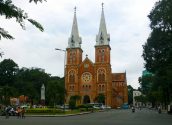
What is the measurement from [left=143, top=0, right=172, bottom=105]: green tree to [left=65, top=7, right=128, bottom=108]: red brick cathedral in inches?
2755

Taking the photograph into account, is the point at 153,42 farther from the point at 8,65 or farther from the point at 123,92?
the point at 123,92

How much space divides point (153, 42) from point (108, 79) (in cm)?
7448

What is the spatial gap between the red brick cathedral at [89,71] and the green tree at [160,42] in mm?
69985

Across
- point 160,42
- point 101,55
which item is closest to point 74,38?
point 101,55

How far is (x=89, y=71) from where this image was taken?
124 metres

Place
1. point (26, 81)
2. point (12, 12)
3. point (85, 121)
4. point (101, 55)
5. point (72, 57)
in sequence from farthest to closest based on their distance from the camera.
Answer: point (72, 57) → point (101, 55) → point (26, 81) → point (85, 121) → point (12, 12)

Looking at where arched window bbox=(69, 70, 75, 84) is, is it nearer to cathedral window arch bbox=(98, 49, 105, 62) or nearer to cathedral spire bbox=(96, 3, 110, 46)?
cathedral window arch bbox=(98, 49, 105, 62)

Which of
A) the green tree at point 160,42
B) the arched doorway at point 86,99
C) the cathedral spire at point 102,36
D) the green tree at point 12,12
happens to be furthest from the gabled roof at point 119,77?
the green tree at point 12,12

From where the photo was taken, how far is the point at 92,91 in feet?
399

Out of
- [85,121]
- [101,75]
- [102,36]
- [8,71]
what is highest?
[102,36]

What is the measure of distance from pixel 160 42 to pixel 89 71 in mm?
79223

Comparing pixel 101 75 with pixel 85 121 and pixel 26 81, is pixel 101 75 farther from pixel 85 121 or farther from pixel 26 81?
pixel 85 121

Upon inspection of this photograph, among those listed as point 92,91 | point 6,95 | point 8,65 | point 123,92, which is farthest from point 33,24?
point 123,92

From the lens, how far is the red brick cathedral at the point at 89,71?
121500 mm
